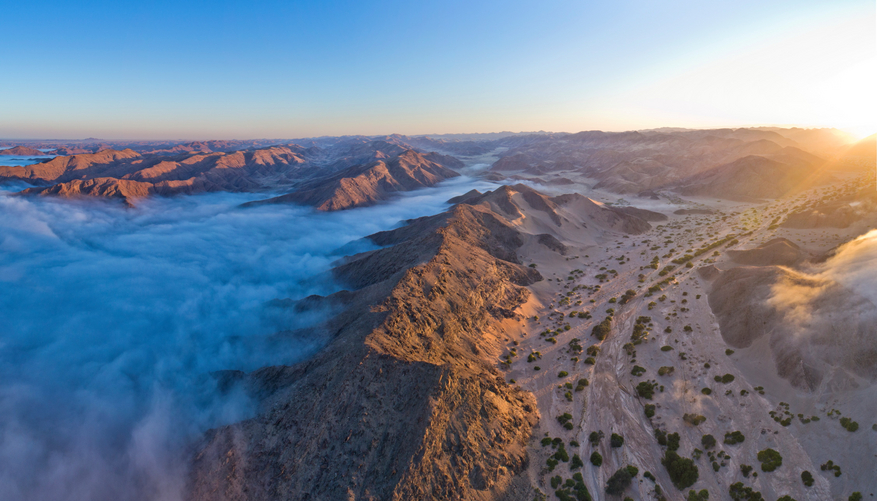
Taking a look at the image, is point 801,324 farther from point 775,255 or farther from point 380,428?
point 380,428

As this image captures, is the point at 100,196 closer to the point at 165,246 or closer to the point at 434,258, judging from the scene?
the point at 165,246

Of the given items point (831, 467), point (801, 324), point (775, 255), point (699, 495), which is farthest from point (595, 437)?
point (775, 255)

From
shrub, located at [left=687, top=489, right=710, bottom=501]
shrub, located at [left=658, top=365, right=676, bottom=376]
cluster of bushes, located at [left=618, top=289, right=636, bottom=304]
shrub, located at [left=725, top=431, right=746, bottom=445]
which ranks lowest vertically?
shrub, located at [left=687, top=489, right=710, bottom=501]

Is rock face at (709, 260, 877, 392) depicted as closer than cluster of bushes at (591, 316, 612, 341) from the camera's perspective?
Yes

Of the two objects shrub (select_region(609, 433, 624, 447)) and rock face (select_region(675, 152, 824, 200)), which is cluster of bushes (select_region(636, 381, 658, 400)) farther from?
rock face (select_region(675, 152, 824, 200))

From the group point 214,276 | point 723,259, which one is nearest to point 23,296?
point 214,276

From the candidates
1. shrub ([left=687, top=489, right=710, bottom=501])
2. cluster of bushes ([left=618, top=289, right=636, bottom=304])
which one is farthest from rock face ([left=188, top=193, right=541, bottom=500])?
cluster of bushes ([left=618, top=289, right=636, bottom=304])

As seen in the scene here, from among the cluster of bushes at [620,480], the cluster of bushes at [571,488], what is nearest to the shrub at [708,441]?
the cluster of bushes at [620,480]

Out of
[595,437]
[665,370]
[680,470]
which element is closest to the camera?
[680,470]
